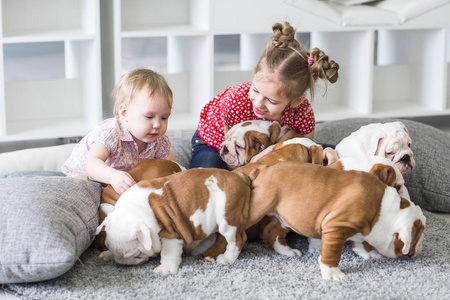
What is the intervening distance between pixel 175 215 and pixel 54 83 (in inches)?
61.4

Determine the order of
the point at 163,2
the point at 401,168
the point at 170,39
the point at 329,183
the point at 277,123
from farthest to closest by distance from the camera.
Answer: the point at 170,39 < the point at 163,2 < the point at 277,123 < the point at 401,168 < the point at 329,183

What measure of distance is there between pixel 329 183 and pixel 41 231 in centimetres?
64

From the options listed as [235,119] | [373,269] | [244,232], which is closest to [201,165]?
[235,119]

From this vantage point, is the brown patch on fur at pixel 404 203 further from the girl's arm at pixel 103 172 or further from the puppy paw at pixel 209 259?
the girl's arm at pixel 103 172

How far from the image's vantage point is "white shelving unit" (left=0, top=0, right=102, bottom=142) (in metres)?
2.67

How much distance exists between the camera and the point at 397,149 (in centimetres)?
177

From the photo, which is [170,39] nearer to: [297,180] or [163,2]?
[163,2]

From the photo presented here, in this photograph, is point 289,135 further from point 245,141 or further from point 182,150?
point 182,150

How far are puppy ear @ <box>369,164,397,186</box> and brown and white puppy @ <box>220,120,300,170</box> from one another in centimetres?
42

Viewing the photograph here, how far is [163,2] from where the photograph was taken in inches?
117

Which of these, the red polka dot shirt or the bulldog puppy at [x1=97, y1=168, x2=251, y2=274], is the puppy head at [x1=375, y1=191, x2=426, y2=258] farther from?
the red polka dot shirt

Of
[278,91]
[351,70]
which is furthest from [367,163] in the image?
[351,70]

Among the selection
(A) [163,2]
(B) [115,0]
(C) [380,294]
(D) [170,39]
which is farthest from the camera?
(D) [170,39]

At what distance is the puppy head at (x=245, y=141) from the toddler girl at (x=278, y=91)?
5 cm
